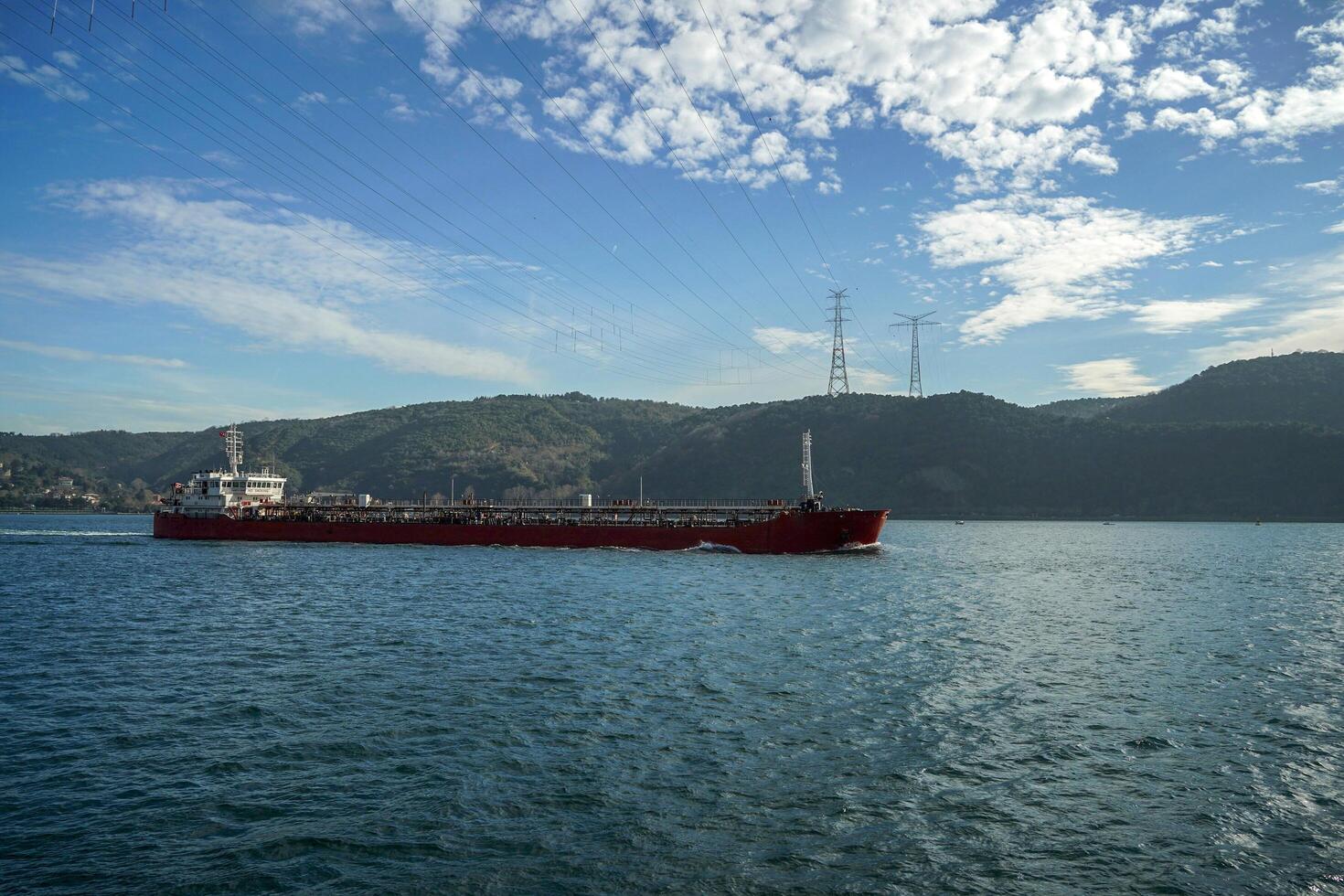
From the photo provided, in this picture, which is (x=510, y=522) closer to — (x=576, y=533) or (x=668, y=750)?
(x=576, y=533)

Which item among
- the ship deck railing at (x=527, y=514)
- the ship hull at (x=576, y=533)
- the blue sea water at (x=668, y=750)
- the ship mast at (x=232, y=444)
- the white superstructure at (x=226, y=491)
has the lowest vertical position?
the blue sea water at (x=668, y=750)

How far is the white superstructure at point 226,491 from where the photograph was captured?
89.2 m

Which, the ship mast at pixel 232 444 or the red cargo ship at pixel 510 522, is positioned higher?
the ship mast at pixel 232 444

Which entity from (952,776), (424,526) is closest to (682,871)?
(952,776)

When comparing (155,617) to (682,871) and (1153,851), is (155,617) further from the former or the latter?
(1153,851)

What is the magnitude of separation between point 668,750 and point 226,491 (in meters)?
88.8

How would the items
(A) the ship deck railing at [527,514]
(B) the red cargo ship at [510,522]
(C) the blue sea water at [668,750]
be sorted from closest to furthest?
(C) the blue sea water at [668,750] → (B) the red cargo ship at [510,522] → (A) the ship deck railing at [527,514]

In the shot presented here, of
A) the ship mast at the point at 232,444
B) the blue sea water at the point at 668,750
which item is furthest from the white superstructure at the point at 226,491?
the blue sea water at the point at 668,750

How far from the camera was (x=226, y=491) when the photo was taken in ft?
295

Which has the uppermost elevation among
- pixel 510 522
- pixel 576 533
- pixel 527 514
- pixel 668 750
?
pixel 527 514

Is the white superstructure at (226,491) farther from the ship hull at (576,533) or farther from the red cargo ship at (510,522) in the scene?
the ship hull at (576,533)

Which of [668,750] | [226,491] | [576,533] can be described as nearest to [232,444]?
[226,491]

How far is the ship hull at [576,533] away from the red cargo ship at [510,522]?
95 millimetres

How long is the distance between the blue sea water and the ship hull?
109 feet
